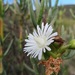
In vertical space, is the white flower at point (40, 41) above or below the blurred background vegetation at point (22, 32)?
below

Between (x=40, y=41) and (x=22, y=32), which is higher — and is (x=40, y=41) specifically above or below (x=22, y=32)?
below

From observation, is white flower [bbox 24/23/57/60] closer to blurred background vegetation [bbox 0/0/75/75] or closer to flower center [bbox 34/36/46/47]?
flower center [bbox 34/36/46/47]

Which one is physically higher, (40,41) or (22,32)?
(22,32)

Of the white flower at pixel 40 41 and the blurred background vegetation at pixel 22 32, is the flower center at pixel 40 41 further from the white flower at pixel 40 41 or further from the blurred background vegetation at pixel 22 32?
the blurred background vegetation at pixel 22 32

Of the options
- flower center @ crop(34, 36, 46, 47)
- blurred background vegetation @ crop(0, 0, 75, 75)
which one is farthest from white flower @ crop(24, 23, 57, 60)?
blurred background vegetation @ crop(0, 0, 75, 75)

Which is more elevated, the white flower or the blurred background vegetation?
the blurred background vegetation

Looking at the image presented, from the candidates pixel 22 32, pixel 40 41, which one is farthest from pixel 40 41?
pixel 22 32

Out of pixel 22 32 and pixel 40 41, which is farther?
pixel 22 32

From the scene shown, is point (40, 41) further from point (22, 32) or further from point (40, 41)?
point (22, 32)

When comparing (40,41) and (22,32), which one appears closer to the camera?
(40,41)

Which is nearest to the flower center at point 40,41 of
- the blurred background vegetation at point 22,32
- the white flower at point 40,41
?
the white flower at point 40,41
